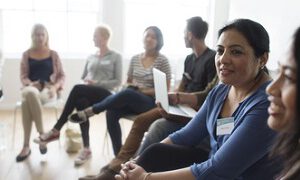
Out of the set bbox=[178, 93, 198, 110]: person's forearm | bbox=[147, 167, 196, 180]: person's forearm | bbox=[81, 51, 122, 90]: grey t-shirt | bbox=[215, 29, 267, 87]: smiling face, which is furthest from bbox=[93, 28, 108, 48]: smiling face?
bbox=[147, 167, 196, 180]: person's forearm

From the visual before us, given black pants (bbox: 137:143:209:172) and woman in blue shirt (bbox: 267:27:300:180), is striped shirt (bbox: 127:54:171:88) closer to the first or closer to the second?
black pants (bbox: 137:143:209:172)

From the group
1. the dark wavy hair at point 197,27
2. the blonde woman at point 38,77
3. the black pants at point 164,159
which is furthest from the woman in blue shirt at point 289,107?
the blonde woman at point 38,77

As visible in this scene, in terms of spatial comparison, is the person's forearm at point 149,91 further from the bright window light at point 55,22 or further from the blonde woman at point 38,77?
the bright window light at point 55,22

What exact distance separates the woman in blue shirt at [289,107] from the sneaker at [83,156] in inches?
82.7

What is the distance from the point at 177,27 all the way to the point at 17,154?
8.92ft

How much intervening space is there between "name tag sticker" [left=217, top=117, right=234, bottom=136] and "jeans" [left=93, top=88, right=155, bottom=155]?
1.29 meters

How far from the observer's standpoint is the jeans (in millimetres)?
2768

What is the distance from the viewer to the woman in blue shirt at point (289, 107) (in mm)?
835

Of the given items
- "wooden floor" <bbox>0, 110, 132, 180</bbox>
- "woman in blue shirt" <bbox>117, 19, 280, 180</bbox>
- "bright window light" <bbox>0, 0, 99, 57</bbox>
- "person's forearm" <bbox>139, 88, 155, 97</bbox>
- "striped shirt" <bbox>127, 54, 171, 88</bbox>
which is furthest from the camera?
"bright window light" <bbox>0, 0, 99, 57</bbox>

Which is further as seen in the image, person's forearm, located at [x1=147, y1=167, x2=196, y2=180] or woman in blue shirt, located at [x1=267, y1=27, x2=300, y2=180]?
person's forearm, located at [x1=147, y1=167, x2=196, y2=180]

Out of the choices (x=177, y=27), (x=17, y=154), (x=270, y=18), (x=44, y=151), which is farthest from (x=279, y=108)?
(x=177, y=27)

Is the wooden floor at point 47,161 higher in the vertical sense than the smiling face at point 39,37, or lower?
lower

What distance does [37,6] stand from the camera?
4.59 m

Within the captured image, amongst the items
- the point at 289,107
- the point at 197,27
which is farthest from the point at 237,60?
the point at 197,27
